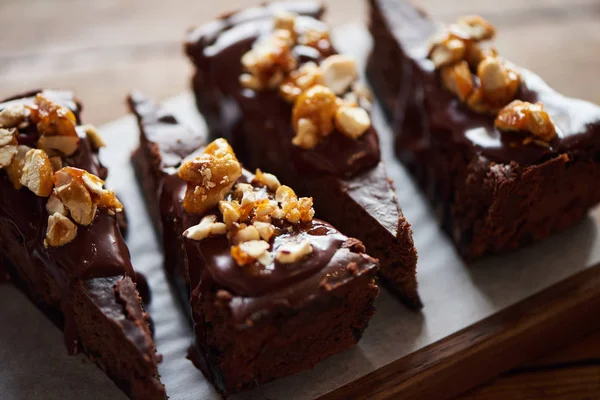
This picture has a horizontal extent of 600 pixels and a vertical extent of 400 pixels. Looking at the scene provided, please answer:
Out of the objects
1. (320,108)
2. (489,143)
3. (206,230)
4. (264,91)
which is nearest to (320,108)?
(320,108)

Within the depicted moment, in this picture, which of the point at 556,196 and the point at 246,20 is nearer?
the point at 556,196

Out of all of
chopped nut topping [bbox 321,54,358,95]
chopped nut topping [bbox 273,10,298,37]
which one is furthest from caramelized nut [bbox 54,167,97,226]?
chopped nut topping [bbox 273,10,298,37]

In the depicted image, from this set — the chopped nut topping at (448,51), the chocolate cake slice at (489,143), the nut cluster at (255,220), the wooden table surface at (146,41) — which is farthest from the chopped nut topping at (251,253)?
the wooden table surface at (146,41)

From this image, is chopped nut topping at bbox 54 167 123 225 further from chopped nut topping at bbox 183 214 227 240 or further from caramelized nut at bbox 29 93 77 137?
chopped nut topping at bbox 183 214 227 240

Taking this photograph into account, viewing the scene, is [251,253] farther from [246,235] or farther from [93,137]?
[93,137]

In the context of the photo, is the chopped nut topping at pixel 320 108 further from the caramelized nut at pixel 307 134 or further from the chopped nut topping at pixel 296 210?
the chopped nut topping at pixel 296 210

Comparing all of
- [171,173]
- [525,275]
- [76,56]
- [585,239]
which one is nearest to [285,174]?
[171,173]

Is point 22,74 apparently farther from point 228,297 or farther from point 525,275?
point 525,275
